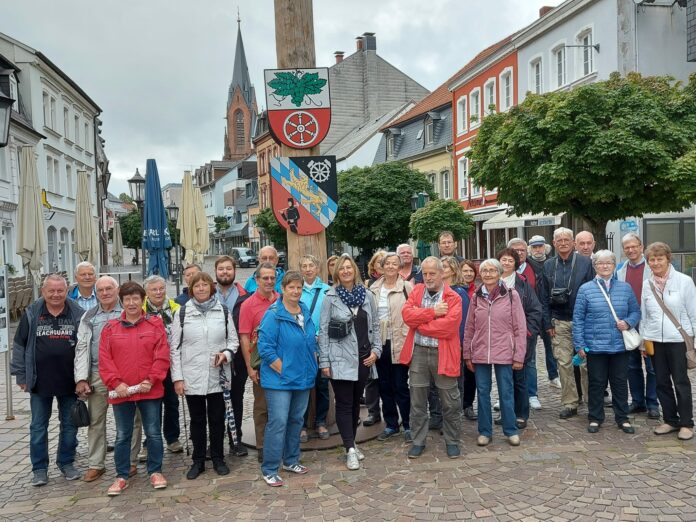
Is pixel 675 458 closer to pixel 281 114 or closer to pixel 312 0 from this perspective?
pixel 281 114

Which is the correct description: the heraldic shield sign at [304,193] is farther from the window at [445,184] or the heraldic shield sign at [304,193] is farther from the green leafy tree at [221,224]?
the green leafy tree at [221,224]

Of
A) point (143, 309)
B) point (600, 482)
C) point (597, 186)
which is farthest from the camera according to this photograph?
point (597, 186)

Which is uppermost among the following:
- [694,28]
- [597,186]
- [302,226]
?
[694,28]

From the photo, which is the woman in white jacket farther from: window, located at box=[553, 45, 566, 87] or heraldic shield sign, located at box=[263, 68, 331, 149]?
window, located at box=[553, 45, 566, 87]

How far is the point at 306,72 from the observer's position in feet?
19.2

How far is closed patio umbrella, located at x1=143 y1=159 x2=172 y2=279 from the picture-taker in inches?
615

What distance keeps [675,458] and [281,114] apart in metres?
4.63

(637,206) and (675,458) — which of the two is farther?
(637,206)

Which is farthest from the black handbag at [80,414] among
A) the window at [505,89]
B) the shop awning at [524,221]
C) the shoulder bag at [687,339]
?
the window at [505,89]

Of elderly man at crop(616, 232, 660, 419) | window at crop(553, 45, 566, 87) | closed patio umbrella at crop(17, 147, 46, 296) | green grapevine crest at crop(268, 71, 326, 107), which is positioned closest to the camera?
green grapevine crest at crop(268, 71, 326, 107)

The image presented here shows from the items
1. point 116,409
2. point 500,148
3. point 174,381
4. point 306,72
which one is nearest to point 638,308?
point 306,72

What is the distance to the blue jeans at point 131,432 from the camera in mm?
4770

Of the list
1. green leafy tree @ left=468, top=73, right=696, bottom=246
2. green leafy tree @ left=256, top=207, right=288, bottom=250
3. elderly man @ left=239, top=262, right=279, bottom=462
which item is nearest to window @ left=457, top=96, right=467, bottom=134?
green leafy tree @ left=256, top=207, right=288, bottom=250

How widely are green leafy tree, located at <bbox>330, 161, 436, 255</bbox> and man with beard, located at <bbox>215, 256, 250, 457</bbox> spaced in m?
21.6
